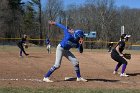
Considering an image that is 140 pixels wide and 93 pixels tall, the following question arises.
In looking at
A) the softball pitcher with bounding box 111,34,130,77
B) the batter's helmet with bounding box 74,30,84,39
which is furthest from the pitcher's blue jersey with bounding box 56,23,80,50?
the softball pitcher with bounding box 111,34,130,77

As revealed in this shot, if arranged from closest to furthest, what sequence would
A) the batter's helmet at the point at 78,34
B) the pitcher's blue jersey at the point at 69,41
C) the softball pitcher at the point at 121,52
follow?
the batter's helmet at the point at 78,34
the pitcher's blue jersey at the point at 69,41
the softball pitcher at the point at 121,52

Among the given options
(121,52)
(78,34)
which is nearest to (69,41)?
(78,34)

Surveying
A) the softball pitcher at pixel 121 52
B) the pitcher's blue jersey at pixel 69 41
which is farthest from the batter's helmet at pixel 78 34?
the softball pitcher at pixel 121 52

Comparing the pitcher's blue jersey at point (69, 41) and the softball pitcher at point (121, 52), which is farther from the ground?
the pitcher's blue jersey at point (69, 41)

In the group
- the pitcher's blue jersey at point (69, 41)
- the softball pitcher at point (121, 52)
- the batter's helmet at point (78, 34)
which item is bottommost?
the softball pitcher at point (121, 52)

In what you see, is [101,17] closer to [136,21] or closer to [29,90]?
[136,21]

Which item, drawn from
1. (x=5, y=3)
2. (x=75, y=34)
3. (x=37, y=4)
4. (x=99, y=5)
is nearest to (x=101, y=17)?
(x=99, y=5)

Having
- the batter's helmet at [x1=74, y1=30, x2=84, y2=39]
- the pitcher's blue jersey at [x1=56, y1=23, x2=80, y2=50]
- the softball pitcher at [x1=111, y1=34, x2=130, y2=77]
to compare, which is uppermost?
the batter's helmet at [x1=74, y1=30, x2=84, y2=39]

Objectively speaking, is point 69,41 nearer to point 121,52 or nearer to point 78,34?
point 78,34

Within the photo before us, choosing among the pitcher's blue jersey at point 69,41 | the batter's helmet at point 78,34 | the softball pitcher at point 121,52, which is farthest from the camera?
the softball pitcher at point 121,52

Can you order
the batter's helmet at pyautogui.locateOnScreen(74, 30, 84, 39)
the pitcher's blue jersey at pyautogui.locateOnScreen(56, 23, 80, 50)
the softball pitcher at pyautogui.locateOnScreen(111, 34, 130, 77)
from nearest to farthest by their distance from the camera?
the batter's helmet at pyautogui.locateOnScreen(74, 30, 84, 39), the pitcher's blue jersey at pyautogui.locateOnScreen(56, 23, 80, 50), the softball pitcher at pyautogui.locateOnScreen(111, 34, 130, 77)

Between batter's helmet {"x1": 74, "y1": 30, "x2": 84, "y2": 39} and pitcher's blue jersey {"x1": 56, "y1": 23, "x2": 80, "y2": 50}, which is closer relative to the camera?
batter's helmet {"x1": 74, "y1": 30, "x2": 84, "y2": 39}

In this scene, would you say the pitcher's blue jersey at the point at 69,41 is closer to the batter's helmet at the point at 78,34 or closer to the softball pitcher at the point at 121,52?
the batter's helmet at the point at 78,34

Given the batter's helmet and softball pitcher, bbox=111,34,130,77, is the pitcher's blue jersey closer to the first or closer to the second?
the batter's helmet
